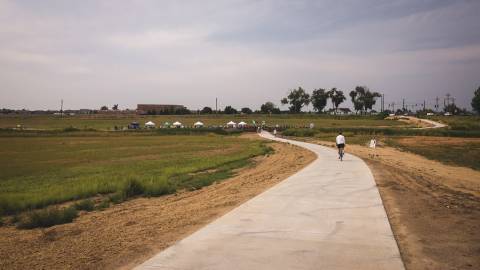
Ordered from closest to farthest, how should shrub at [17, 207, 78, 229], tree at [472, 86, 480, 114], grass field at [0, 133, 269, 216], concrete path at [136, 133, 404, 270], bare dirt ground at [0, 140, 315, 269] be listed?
1. concrete path at [136, 133, 404, 270]
2. bare dirt ground at [0, 140, 315, 269]
3. shrub at [17, 207, 78, 229]
4. grass field at [0, 133, 269, 216]
5. tree at [472, 86, 480, 114]

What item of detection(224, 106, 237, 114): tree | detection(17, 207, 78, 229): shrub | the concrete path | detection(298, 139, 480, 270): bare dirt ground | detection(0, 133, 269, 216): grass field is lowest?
detection(0, 133, 269, 216): grass field

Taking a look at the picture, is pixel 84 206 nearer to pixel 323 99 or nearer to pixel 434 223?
pixel 434 223

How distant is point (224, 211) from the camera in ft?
30.5

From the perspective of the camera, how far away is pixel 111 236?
7.76m

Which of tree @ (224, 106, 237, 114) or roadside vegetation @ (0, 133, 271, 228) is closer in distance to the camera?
roadside vegetation @ (0, 133, 271, 228)

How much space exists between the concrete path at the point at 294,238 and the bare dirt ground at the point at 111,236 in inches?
23.3

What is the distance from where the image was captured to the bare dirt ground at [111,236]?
632 centimetres

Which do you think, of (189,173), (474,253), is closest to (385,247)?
(474,253)

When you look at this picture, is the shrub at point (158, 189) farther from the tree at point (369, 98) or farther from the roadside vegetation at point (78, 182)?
the tree at point (369, 98)

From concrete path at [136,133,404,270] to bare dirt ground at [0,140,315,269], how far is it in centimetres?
59

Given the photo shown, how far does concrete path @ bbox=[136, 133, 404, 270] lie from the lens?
567cm

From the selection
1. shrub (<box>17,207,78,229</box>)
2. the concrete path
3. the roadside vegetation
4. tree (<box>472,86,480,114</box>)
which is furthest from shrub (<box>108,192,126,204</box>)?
tree (<box>472,86,480,114</box>)

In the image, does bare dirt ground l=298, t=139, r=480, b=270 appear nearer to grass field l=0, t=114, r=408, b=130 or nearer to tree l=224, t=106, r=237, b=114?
grass field l=0, t=114, r=408, b=130

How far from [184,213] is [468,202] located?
7541 millimetres
